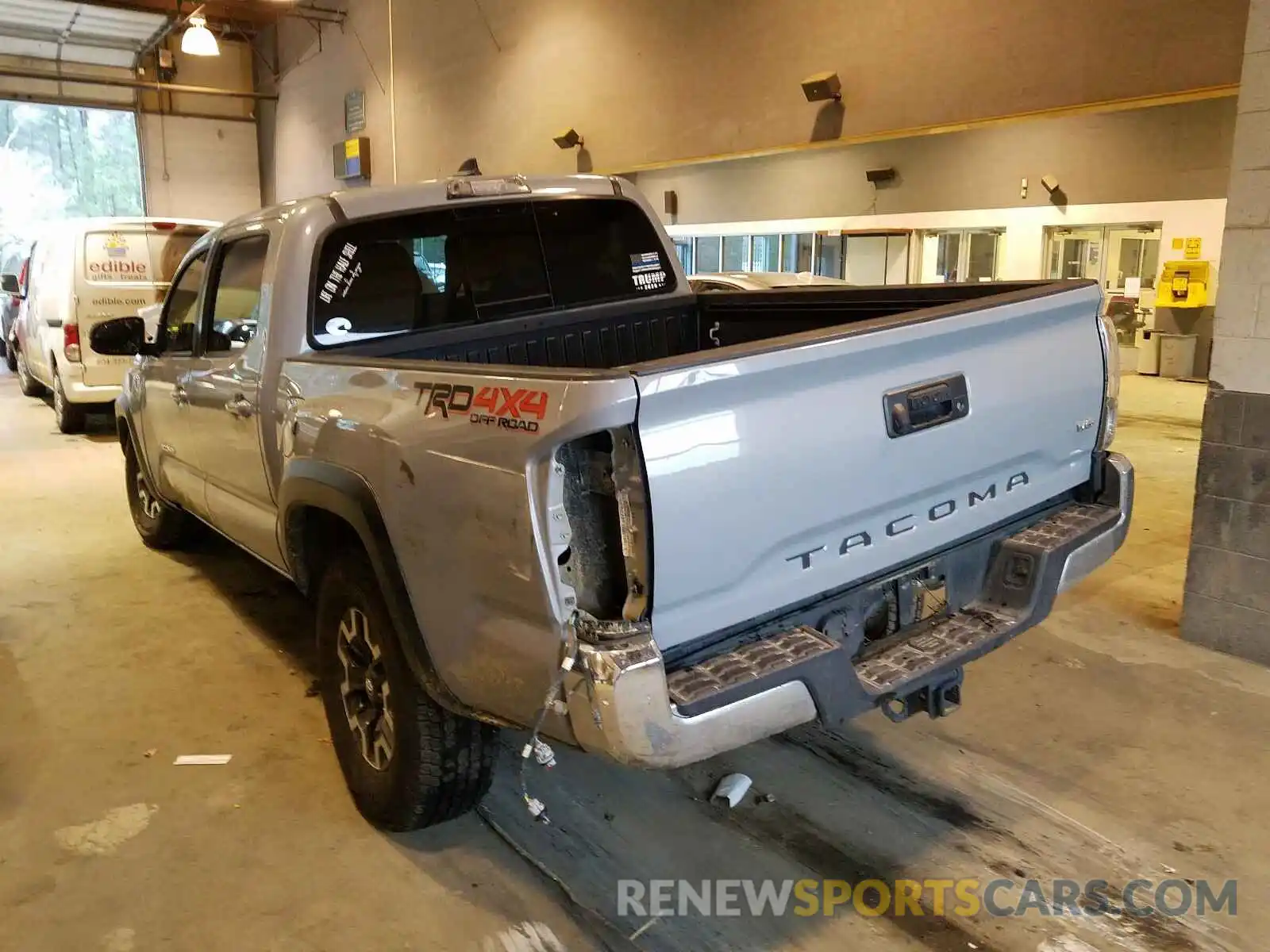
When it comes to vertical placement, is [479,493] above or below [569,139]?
below

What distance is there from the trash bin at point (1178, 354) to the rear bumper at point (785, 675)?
42.5 feet

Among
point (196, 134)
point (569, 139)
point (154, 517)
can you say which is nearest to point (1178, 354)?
point (569, 139)

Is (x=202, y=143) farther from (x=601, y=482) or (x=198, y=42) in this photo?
(x=601, y=482)

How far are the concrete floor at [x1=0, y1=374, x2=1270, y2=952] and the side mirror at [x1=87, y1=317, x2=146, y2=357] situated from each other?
1.34 meters

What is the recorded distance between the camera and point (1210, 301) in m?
13.7

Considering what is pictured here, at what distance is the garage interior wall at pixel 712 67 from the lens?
7527 mm

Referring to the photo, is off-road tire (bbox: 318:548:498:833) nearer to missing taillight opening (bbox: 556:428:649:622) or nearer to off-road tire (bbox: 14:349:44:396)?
missing taillight opening (bbox: 556:428:649:622)

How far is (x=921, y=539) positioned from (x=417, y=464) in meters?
1.30

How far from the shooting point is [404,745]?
2664mm

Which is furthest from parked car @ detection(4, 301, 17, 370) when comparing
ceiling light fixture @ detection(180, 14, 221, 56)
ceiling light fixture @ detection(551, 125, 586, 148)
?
→ ceiling light fixture @ detection(551, 125, 586, 148)

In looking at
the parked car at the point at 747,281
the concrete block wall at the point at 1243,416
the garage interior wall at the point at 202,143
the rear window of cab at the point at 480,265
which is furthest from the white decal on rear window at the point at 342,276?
the garage interior wall at the point at 202,143

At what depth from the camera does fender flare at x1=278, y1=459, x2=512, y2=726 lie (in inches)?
94.7

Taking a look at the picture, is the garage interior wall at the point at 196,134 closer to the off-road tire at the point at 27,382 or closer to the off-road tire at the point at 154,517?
the off-road tire at the point at 27,382

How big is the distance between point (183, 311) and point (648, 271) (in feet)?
7.40
